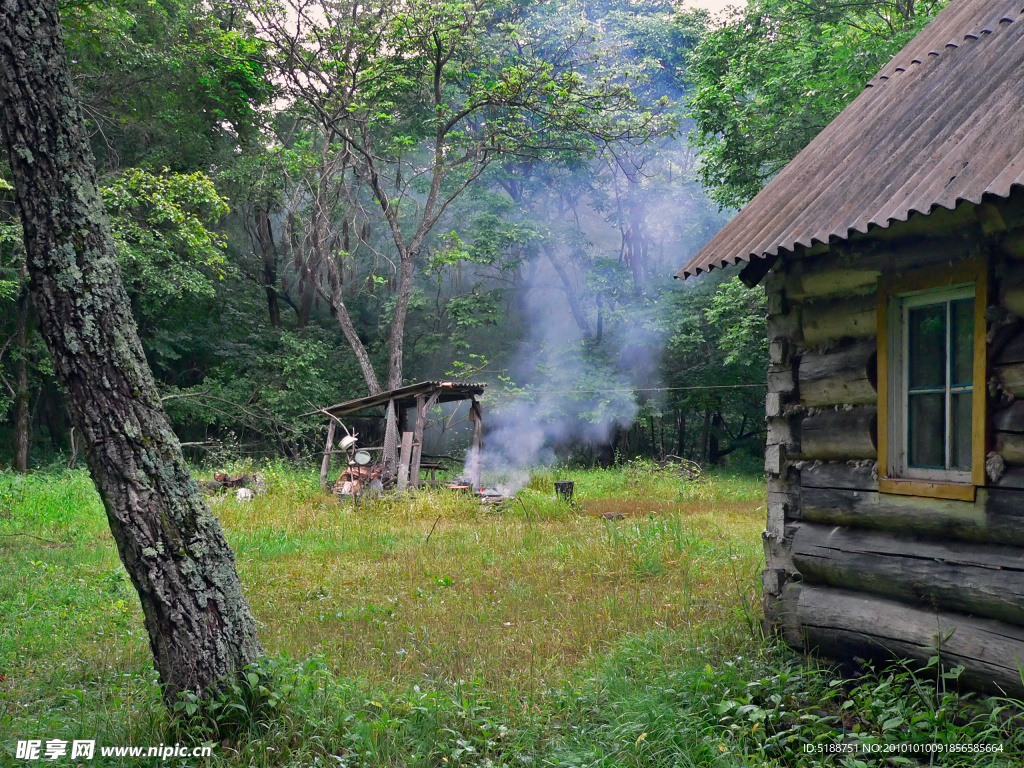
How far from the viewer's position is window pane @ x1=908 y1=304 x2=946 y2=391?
4.56 m

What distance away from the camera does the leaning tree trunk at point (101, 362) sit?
3.86 metres

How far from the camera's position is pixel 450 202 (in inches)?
1006

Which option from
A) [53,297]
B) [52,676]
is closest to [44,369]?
[52,676]

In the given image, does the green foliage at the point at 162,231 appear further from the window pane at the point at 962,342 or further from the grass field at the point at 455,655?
the window pane at the point at 962,342

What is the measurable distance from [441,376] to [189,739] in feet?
77.2

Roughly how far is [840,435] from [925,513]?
753mm

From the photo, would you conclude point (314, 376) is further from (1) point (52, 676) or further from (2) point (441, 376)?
(1) point (52, 676)

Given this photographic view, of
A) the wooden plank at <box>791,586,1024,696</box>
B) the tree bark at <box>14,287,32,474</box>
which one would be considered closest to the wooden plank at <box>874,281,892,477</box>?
the wooden plank at <box>791,586,1024,696</box>

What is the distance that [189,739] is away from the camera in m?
3.93

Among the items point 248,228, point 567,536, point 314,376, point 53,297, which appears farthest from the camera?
point 248,228

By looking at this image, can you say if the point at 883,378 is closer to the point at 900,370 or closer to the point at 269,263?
the point at 900,370

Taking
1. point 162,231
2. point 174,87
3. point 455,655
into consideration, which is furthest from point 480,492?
point 174,87

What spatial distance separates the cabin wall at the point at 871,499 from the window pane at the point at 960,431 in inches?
9.5

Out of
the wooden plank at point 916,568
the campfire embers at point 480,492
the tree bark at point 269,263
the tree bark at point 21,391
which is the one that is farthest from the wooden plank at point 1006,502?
the tree bark at point 269,263
